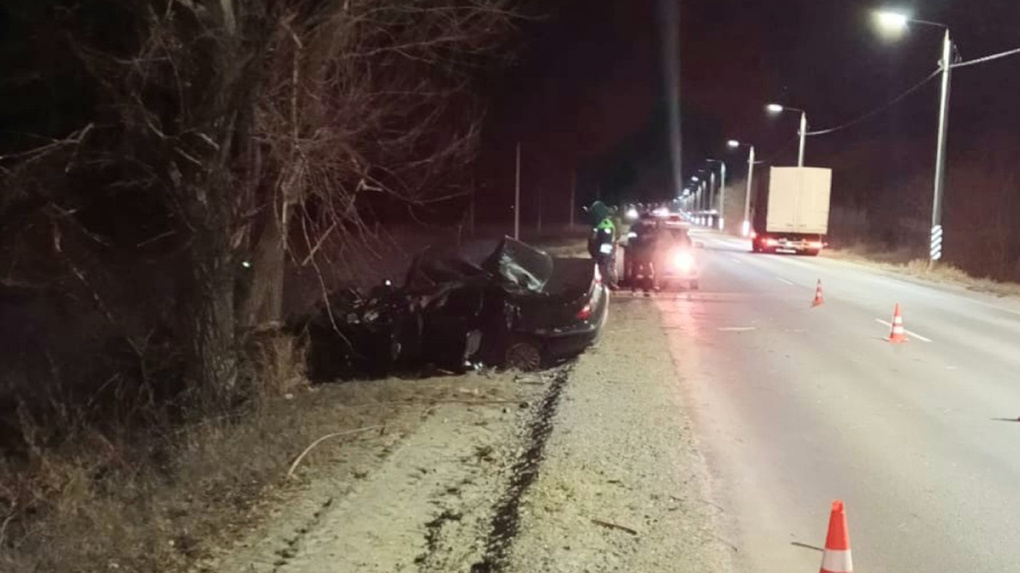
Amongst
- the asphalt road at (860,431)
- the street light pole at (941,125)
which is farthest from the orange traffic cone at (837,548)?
the street light pole at (941,125)

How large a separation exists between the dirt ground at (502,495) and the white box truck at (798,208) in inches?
1413

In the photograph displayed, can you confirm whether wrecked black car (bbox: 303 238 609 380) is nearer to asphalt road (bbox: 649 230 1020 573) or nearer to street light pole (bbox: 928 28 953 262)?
asphalt road (bbox: 649 230 1020 573)

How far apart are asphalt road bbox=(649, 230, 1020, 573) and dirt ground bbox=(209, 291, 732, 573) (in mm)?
393

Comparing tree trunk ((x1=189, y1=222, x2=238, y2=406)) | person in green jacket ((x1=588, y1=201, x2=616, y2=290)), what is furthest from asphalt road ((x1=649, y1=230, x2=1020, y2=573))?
tree trunk ((x1=189, y1=222, x2=238, y2=406))

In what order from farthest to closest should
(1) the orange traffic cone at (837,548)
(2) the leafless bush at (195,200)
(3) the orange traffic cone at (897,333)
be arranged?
1. (3) the orange traffic cone at (897,333)
2. (2) the leafless bush at (195,200)
3. (1) the orange traffic cone at (837,548)

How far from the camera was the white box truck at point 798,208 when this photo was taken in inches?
1734

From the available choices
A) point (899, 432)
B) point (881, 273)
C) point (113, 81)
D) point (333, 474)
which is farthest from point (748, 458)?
point (881, 273)

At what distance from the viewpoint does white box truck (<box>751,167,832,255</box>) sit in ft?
144

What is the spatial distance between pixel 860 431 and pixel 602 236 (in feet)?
39.1

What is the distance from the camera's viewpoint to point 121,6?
9781 millimetres

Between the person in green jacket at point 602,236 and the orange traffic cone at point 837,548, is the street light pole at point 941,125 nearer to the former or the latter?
the person in green jacket at point 602,236

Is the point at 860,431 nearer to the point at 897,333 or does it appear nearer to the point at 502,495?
the point at 502,495

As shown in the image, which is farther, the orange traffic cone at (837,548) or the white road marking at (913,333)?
the white road marking at (913,333)

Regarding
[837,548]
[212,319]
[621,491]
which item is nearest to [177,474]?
[212,319]
